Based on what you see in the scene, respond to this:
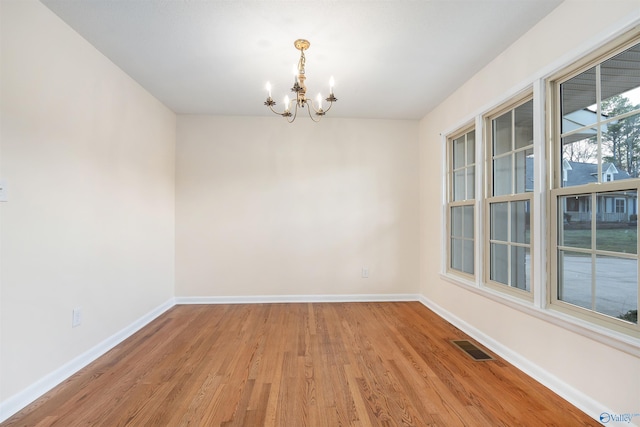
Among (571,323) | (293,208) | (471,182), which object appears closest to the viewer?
(571,323)

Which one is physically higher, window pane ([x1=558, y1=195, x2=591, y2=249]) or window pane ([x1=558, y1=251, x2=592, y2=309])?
window pane ([x1=558, y1=195, x2=591, y2=249])

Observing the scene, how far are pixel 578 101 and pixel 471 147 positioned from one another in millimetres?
1212

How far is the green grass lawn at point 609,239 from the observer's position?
155 centimetres

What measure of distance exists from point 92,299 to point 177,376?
1.00 metres

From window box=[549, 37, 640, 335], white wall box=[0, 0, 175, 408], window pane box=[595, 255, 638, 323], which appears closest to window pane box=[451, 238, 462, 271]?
window box=[549, 37, 640, 335]

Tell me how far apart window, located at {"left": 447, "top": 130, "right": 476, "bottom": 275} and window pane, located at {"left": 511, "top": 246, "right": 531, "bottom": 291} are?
1.86 feet

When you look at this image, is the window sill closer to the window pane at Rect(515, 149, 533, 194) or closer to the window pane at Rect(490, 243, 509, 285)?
the window pane at Rect(490, 243, 509, 285)

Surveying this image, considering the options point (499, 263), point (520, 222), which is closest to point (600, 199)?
point (520, 222)

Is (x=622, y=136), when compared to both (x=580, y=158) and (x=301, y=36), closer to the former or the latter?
(x=580, y=158)

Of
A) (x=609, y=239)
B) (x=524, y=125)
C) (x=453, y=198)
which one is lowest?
(x=609, y=239)

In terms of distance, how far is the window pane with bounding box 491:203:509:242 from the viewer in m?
2.51

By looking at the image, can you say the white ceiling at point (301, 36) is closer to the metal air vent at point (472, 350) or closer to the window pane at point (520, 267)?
the window pane at point (520, 267)

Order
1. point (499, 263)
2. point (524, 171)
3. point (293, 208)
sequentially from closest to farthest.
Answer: point (524, 171), point (499, 263), point (293, 208)

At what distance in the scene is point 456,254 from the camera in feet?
10.9
